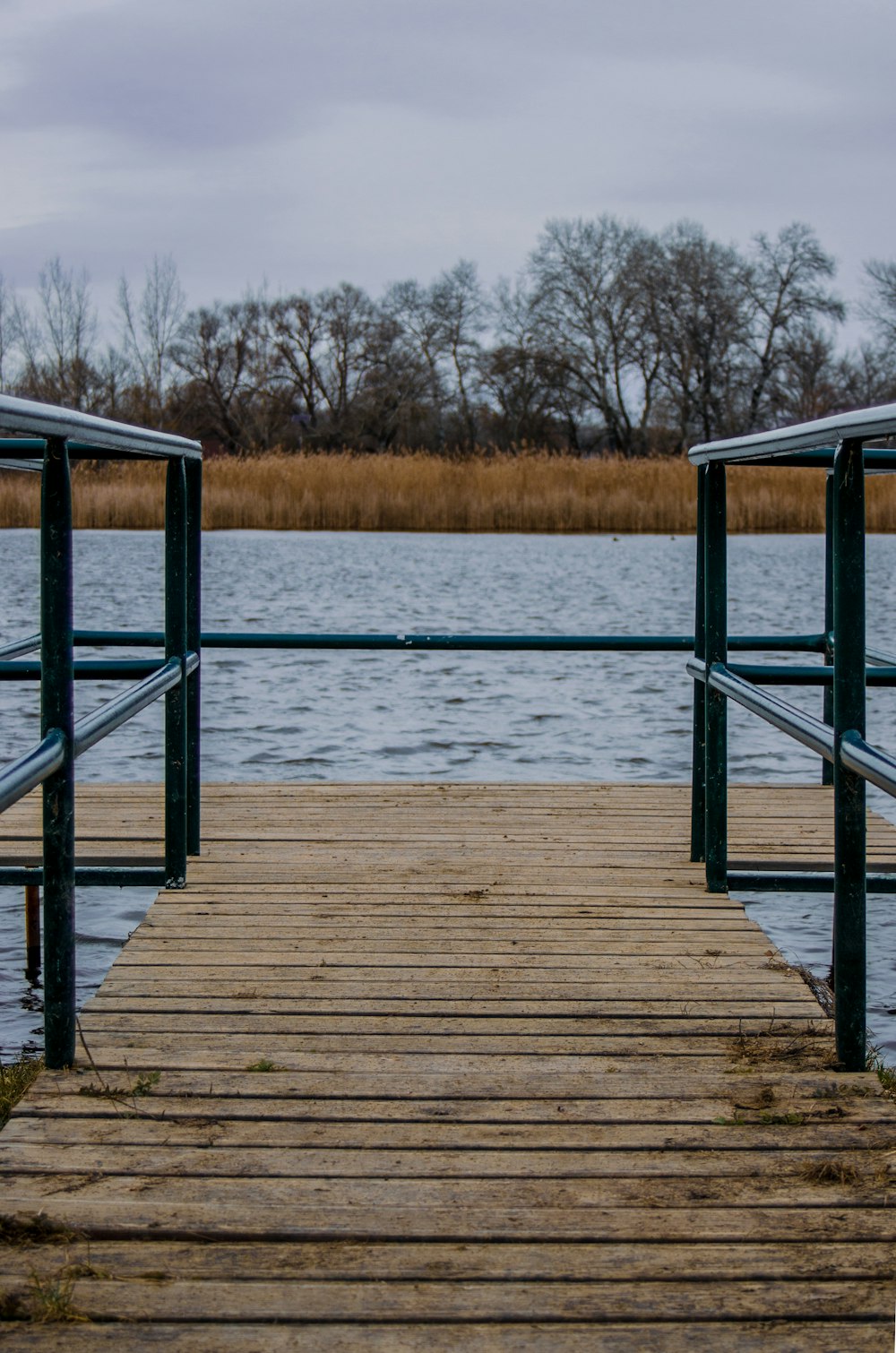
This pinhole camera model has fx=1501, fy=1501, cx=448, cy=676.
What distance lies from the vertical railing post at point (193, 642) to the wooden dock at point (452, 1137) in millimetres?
274

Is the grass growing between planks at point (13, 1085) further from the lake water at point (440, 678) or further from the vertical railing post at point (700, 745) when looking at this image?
the vertical railing post at point (700, 745)

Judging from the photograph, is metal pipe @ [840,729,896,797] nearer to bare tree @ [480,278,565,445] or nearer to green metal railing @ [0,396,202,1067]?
green metal railing @ [0,396,202,1067]

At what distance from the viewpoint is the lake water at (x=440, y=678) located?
5844 millimetres

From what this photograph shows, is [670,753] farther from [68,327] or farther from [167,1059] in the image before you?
[68,327]

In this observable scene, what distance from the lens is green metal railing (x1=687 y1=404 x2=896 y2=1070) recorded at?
2.39m

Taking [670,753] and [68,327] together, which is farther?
[68,327]

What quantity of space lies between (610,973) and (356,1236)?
1168mm

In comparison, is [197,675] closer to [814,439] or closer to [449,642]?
[449,642]

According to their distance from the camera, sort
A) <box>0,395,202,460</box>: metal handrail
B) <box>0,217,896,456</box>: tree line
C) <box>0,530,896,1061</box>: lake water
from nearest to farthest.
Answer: <box>0,395,202,460</box>: metal handrail < <box>0,530,896,1061</box>: lake water < <box>0,217,896,456</box>: tree line

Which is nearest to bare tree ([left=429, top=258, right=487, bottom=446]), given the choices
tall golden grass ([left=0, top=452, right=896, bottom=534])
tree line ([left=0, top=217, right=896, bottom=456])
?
tree line ([left=0, top=217, right=896, bottom=456])

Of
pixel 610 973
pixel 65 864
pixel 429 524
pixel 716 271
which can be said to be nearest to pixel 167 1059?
pixel 65 864

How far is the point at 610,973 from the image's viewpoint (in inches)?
117

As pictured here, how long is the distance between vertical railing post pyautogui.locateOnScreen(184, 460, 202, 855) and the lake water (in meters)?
0.88

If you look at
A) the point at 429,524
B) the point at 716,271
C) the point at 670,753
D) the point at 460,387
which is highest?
the point at 716,271
